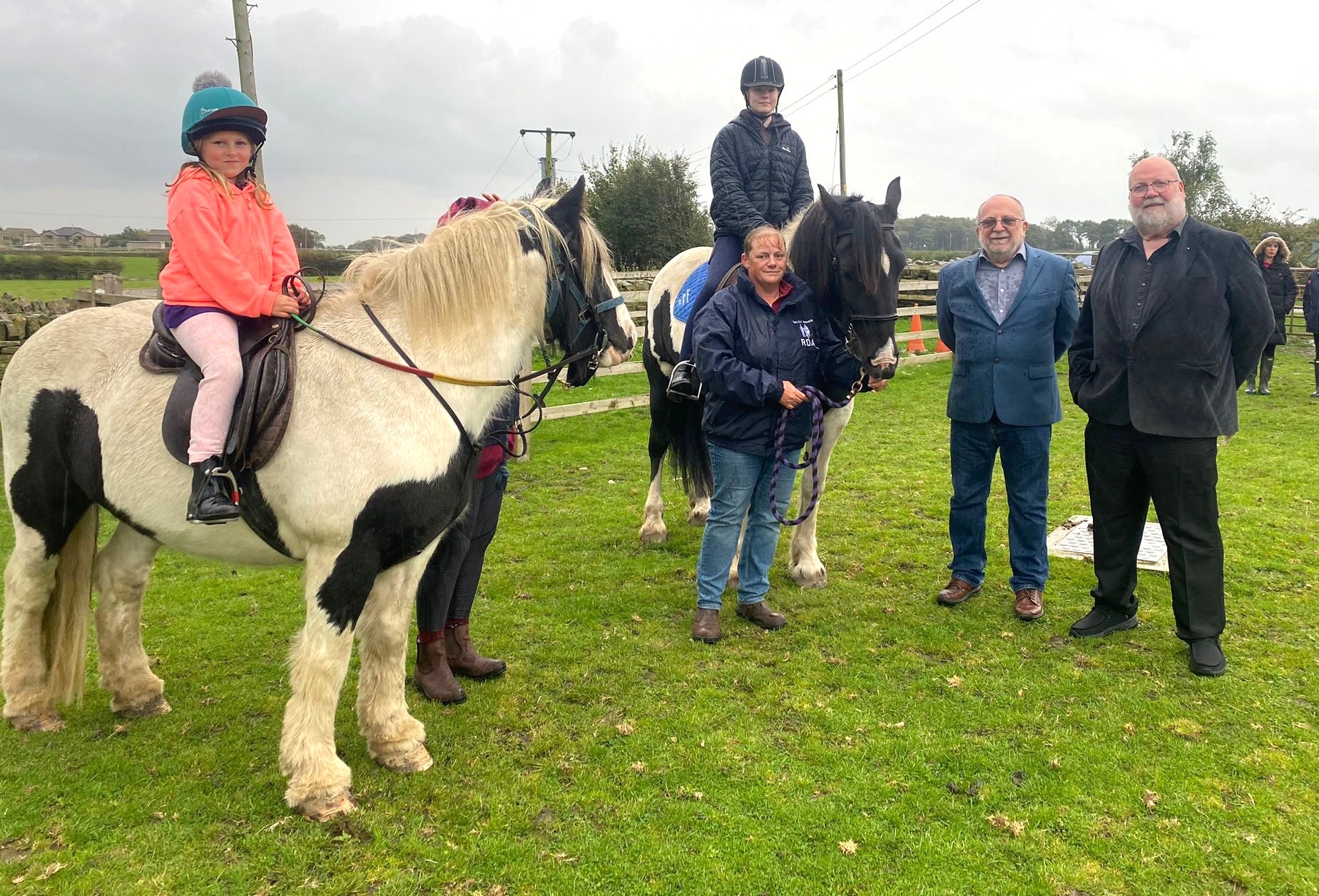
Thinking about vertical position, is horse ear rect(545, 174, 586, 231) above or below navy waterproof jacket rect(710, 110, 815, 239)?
below

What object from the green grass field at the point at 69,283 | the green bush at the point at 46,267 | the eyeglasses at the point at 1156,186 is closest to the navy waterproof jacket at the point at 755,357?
the eyeglasses at the point at 1156,186

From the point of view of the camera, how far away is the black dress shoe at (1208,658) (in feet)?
12.3

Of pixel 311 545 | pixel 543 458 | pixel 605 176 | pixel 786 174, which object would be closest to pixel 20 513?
pixel 311 545

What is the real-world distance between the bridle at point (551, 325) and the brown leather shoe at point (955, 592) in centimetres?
276

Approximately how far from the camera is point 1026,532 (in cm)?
455

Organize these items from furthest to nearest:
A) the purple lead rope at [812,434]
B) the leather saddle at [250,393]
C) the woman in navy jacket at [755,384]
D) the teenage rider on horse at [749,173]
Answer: the teenage rider on horse at [749,173] → the purple lead rope at [812,434] → the woman in navy jacket at [755,384] → the leather saddle at [250,393]

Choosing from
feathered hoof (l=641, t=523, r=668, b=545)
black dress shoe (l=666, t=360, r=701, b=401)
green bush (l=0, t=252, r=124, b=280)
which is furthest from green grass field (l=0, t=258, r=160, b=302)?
black dress shoe (l=666, t=360, r=701, b=401)

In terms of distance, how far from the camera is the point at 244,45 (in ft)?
28.1

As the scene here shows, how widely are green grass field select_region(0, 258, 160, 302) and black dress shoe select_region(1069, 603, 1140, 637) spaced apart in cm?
1498

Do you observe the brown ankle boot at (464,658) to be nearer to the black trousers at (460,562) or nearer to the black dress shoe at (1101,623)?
the black trousers at (460,562)

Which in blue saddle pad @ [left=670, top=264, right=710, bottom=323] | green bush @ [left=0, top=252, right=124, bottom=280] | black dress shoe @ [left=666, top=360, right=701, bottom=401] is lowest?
black dress shoe @ [left=666, top=360, right=701, bottom=401]

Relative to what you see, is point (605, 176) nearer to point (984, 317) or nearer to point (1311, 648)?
point (984, 317)

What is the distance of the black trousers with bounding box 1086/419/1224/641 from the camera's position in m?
3.82

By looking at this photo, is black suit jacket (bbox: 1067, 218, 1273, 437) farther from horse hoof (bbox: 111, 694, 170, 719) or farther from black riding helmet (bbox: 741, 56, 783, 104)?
horse hoof (bbox: 111, 694, 170, 719)
